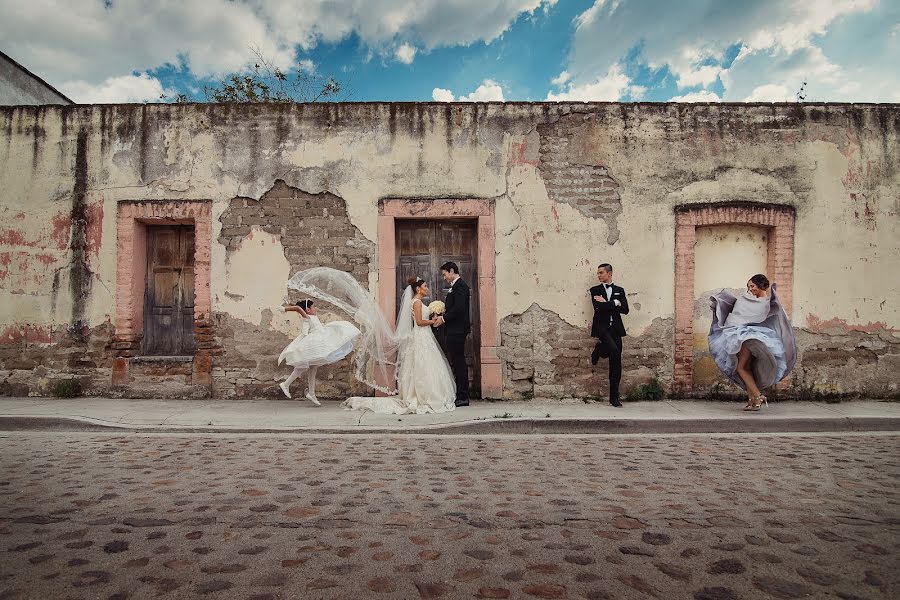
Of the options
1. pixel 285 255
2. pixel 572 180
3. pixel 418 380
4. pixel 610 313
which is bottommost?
pixel 418 380

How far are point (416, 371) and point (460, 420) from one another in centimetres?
112

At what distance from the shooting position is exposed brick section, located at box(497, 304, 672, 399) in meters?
8.62

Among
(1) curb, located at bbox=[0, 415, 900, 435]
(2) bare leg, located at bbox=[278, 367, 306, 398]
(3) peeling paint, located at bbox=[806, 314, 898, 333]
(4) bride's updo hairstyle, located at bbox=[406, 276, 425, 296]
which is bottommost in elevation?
(1) curb, located at bbox=[0, 415, 900, 435]

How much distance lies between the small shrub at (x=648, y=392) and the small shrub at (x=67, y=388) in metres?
7.97

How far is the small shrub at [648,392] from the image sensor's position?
851cm

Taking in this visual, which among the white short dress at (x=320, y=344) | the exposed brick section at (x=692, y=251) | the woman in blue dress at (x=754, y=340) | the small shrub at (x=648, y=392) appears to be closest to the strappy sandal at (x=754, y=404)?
the woman in blue dress at (x=754, y=340)

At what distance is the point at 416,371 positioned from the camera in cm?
791

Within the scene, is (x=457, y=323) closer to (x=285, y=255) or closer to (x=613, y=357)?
(x=613, y=357)

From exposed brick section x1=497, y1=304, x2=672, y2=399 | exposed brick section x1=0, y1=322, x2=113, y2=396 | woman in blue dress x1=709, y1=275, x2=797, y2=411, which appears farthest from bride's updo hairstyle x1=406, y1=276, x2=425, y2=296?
exposed brick section x1=0, y1=322, x2=113, y2=396

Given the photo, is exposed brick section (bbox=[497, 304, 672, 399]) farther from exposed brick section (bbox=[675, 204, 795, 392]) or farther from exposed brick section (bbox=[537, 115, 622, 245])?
exposed brick section (bbox=[537, 115, 622, 245])

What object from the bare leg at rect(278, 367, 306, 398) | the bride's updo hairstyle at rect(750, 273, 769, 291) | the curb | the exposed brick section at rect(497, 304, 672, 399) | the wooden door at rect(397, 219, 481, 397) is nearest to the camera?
the curb

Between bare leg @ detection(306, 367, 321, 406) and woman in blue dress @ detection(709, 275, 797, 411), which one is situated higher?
woman in blue dress @ detection(709, 275, 797, 411)

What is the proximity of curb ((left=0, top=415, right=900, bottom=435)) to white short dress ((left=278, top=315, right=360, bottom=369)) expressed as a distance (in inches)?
53.5

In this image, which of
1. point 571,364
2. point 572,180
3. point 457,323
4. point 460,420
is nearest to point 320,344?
point 457,323
